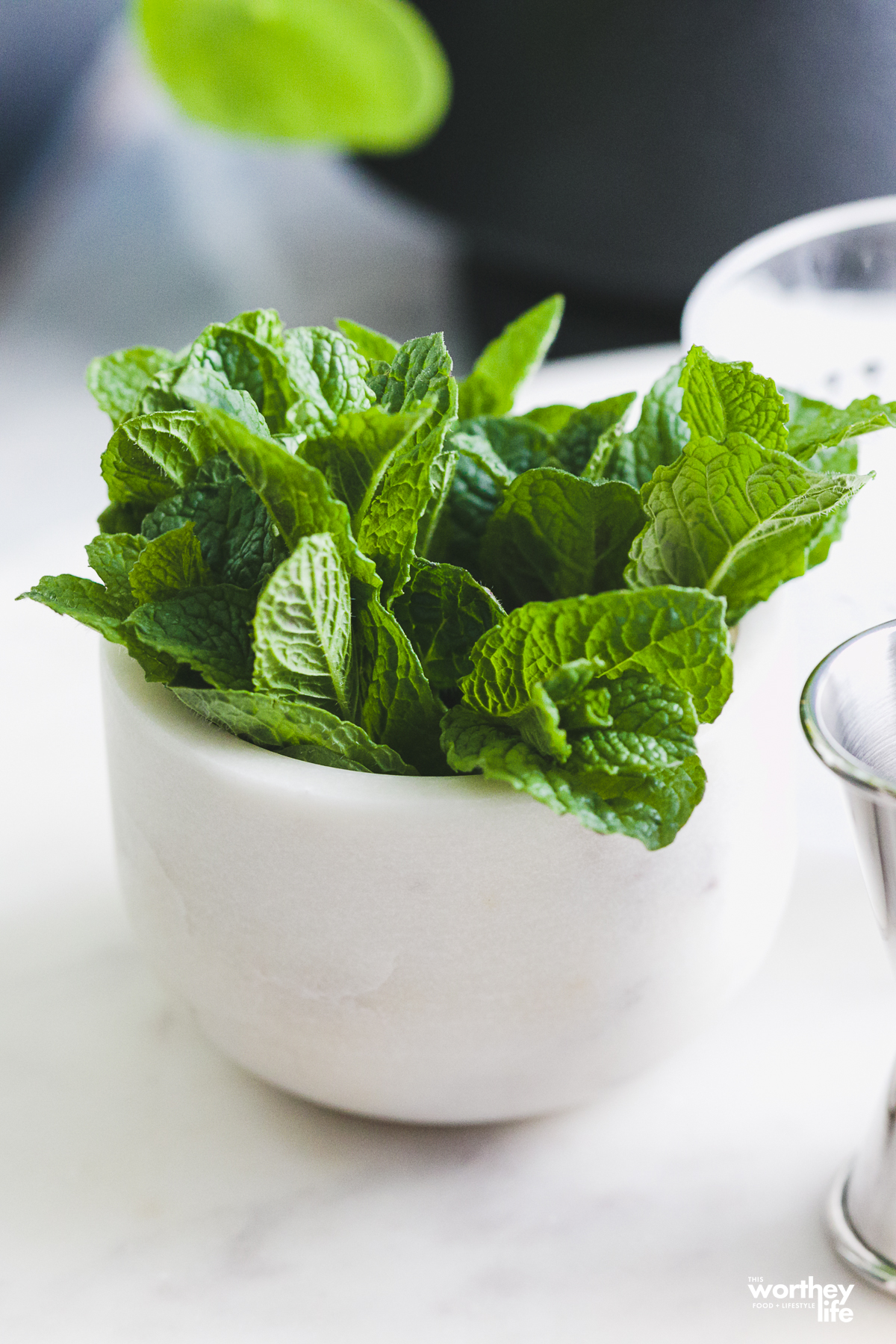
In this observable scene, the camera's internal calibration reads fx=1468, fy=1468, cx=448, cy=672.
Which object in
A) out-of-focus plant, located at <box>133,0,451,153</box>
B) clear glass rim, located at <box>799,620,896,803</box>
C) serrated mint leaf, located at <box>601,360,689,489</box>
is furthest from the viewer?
out-of-focus plant, located at <box>133,0,451,153</box>

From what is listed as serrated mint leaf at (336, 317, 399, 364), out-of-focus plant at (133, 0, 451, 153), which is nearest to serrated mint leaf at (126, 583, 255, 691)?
serrated mint leaf at (336, 317, 399, 364)

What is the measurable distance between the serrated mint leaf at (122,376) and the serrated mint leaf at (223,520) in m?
0.05

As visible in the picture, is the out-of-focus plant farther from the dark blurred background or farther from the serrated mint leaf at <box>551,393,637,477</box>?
the serrated mint leaf at <box>551,393,637,477</box>

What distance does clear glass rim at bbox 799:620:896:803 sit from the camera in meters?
0.29

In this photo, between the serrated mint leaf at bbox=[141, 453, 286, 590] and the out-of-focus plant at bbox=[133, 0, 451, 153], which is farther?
the out-of-focus plant at bbox=[133, 0, 451, 153]

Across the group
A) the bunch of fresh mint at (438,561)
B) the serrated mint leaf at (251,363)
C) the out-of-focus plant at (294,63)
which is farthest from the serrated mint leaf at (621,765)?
the out-of-focus plant at (294,63)

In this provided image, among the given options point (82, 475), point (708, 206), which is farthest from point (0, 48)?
point (708, 206)

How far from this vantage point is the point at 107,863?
1.65 ft

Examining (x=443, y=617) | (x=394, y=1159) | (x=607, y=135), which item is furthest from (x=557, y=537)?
(x=607, y=135)

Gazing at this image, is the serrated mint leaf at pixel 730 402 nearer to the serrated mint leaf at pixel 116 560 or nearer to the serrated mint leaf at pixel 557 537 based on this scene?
the serrated mint leaf at pixel 557 537

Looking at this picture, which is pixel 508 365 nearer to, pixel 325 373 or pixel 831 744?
pixel 325 373

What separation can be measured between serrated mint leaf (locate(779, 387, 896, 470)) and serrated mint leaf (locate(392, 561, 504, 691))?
8cm

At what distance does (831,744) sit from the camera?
0.97 ft

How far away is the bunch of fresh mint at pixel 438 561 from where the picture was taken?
0.32 metres
